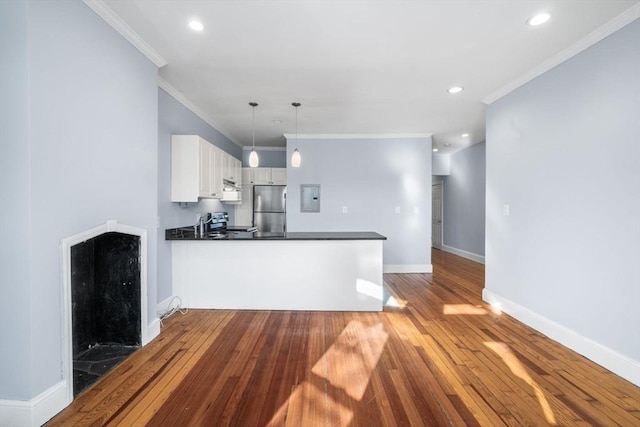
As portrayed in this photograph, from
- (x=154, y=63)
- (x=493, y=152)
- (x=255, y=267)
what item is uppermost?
(x=154, y=63)

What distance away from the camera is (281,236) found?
11.5ft

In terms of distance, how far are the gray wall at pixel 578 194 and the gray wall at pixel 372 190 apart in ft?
6.68

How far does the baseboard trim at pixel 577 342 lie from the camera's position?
2072 millimetres

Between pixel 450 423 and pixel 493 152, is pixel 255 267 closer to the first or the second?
pixel 450 423

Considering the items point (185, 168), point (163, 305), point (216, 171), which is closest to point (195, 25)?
point (185, 168)

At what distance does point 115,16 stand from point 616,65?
3939 mm

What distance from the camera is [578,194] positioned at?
2510 mm

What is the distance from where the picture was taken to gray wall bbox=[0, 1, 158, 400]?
158 centimetres

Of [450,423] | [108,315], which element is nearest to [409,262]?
[450,423]

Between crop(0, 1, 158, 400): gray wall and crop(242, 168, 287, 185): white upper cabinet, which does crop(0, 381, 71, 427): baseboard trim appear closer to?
crop(0, 1, 158, 400): gray wall

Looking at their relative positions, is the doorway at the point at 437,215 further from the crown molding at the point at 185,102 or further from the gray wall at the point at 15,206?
the gray wall at the point at 15,206

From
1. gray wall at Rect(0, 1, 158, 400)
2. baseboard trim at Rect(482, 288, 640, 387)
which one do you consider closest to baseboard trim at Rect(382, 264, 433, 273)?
baseboard trim at Rect(482, 288, 640, 387)

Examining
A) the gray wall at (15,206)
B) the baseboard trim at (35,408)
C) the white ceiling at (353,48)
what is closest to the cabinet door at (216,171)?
the white ceiling at (353,48)

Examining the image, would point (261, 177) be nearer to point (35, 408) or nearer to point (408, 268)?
point (408, 268)
